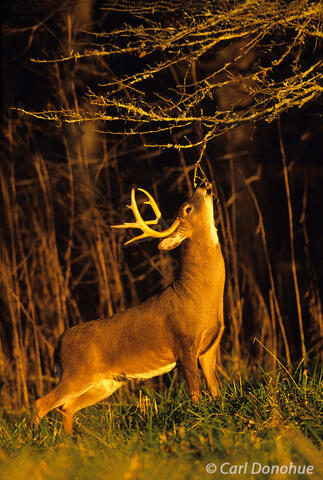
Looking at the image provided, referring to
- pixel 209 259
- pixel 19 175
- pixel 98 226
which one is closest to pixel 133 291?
pixel 98 226

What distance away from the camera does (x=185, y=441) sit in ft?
13.4

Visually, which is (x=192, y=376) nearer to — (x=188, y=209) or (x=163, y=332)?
(x=163, y=332)

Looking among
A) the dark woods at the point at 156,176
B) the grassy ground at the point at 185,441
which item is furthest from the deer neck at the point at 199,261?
the dark woods at the point at 156,176

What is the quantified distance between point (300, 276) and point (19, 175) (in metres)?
4.62

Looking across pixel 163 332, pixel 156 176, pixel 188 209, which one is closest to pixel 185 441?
pixel 163 332

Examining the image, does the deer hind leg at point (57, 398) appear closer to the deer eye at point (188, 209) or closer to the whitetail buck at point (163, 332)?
the whitetail buck at point (163, 332)

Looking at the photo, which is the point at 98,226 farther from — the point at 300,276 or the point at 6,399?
the point at 300,276

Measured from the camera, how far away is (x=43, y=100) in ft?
36.2

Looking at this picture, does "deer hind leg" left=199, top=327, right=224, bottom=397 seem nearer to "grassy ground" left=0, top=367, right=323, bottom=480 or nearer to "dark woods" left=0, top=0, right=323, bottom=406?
"grassy ground" left=0, top=367, right=323, bottom=480

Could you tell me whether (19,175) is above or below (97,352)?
above

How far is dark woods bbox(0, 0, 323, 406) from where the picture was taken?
6.27 meters

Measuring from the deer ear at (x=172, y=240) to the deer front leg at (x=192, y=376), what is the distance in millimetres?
833

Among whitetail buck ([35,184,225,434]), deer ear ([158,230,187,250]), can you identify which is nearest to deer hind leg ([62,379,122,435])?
whitetail buck ([35,184,225,434])

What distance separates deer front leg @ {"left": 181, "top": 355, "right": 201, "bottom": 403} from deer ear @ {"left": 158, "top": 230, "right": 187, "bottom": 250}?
833mm
